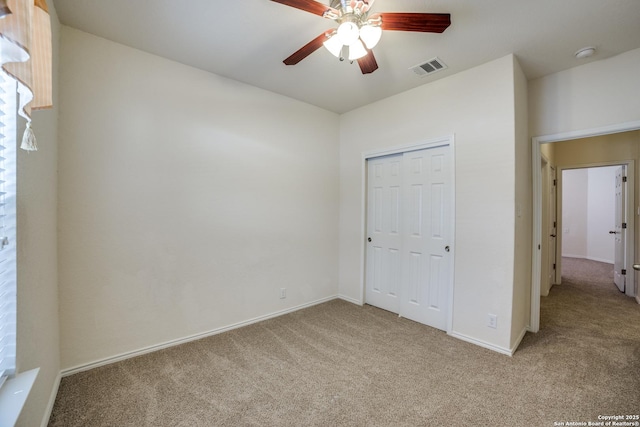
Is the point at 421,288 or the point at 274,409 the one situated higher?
the point at 421,288

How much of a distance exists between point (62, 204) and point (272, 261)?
188 cm

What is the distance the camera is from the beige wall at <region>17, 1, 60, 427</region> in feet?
4.47

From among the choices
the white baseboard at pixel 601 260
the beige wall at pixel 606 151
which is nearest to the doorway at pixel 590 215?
the white baseboard at pixel 601 260

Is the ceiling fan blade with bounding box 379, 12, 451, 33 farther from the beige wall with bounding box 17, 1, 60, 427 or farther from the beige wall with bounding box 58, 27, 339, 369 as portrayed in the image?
the beige wall with bounding box 17, 1, 60, 427

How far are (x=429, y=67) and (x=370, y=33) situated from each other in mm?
1211

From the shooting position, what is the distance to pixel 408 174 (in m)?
3.15

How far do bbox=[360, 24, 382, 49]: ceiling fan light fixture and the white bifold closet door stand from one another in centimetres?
157

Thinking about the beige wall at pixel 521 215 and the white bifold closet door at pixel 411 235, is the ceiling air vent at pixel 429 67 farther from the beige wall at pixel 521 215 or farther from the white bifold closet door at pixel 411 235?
the white bifold closet door at pixel 411 235

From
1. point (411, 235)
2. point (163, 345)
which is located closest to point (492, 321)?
point (411, 235)

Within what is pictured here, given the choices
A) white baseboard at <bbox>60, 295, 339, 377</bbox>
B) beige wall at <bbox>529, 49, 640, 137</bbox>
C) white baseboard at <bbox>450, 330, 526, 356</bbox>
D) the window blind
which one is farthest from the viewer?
white baseboard at <bbox>450, 330, 526, 356</bbox>

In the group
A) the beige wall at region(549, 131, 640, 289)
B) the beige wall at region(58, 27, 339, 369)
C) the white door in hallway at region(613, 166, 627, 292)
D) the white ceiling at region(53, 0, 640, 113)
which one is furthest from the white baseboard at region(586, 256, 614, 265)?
the beige wall at region(58, 27, 339, 369)

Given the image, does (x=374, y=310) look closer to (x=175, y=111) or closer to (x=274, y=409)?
(x=274, y=409)

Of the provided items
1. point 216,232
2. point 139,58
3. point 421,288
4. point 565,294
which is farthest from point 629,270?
point 139,58

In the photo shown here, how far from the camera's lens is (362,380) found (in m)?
2.03
